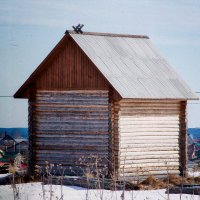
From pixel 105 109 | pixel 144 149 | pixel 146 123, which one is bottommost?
pixel 144 149

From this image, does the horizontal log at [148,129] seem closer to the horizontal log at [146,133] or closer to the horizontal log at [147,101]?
the horizontal log at [146,133]

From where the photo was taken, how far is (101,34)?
27000 mm

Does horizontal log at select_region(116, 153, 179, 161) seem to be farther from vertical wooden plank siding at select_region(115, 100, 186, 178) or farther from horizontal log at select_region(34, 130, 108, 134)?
horizontal log at select_region(34, 130, 108, 134)

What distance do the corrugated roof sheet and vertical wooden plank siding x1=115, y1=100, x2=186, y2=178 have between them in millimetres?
519

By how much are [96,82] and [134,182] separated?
12.9 feet

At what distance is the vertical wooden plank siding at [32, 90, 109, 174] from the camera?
80.0 feet

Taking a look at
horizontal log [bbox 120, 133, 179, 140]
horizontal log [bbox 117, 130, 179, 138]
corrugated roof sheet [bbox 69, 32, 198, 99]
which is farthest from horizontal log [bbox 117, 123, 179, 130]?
corrugated roof sheet [bbox 69, 32, 198, 99]

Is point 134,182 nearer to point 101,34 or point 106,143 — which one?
point 106,143

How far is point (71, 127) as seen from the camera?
2495 centimetres

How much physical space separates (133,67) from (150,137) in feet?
9.62

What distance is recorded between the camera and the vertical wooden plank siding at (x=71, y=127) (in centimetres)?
2438

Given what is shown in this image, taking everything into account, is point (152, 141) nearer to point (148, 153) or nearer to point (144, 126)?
point (148, 153)

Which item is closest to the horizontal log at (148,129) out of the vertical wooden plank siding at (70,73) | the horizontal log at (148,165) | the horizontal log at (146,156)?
the horizontal log at (146,156)

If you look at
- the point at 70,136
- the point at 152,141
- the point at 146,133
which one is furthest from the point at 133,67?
the point at 70,136
